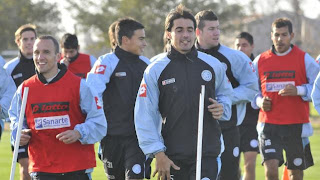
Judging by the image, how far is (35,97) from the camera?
24.7 ft

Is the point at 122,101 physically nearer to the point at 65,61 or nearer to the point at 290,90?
the point at 290,90

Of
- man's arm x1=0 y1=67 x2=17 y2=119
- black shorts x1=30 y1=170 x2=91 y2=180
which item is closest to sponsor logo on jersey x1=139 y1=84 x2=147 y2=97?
black shorts x1=30 y1=170 x2=91 y2=180

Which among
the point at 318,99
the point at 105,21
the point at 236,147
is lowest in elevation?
the point at 236,147

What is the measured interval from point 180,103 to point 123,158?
2374mm

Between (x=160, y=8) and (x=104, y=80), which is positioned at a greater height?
(x=160, y=8)

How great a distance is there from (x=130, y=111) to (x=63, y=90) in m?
2.02

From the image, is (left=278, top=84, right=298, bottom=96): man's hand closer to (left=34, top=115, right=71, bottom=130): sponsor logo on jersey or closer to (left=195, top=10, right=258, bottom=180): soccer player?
(left=195, top=10, right=258, bottom=180): soccer player

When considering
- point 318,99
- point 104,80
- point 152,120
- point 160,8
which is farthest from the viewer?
point 160,8

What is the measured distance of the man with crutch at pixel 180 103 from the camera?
23.9ft

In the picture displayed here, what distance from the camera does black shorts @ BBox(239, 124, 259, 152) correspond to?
1270 centimetres

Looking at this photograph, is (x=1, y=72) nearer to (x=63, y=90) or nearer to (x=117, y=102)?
(x=117, y=102)

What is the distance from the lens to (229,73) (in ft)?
32.0

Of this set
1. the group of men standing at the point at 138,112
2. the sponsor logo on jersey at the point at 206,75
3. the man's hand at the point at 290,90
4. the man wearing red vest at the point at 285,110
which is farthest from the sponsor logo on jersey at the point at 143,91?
the man wearing red vest at the point at 285,110

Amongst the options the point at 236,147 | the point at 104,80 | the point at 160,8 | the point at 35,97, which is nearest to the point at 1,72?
the point at 104,80
